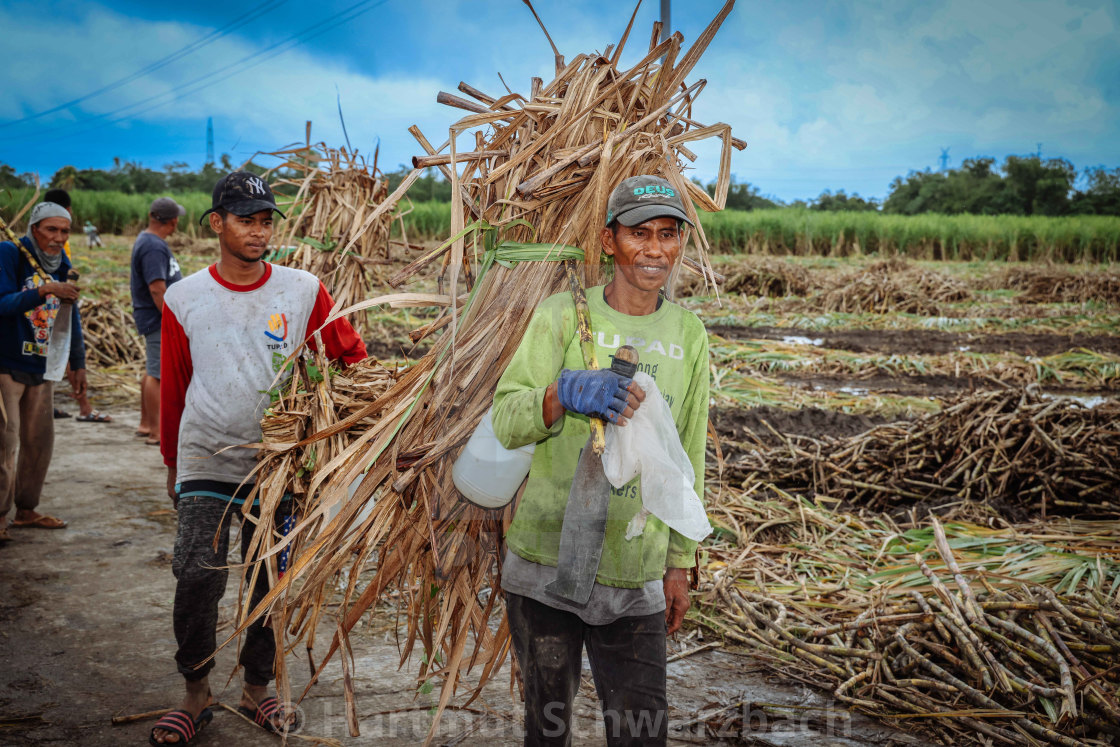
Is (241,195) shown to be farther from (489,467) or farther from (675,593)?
(675,593)

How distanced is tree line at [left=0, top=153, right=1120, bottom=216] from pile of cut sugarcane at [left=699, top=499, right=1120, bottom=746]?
97.7 ft

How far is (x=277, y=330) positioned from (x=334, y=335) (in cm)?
22

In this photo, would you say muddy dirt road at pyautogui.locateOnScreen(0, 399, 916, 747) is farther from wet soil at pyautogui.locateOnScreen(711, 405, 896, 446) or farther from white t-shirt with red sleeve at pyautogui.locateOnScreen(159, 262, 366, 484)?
wet soil at pyautogui.locateOnScreen(711, 405, 896, 446)

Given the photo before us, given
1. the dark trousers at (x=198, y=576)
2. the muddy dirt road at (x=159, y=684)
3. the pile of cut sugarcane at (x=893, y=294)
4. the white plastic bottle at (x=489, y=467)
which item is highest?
the pile of cut sugarcane at (x=893, y=294)

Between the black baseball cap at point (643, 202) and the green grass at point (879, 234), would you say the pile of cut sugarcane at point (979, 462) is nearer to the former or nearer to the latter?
the black baseball cap at point (643, 202)

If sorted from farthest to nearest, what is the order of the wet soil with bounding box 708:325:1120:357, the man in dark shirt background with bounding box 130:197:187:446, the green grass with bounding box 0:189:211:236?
the green grass with bounding box 0:189:211:236
the wet soil with bounding box 708:325:1120:357
the man in dark shirt background with bounding box 130:197:187:446

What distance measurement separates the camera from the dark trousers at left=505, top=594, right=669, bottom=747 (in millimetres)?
1912

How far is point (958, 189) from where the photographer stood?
41.2 metres

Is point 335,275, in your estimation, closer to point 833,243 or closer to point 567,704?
point 567,704

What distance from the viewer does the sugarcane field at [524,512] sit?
6.45ft

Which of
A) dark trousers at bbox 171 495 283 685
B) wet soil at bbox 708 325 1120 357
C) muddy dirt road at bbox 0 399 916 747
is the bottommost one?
muddy dirt road at bbox 0 399 916 747

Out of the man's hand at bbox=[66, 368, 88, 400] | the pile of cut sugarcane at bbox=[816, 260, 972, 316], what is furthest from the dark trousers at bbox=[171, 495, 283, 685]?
the pile of cut sugarcane at bbox=[816, 260, 972, 316]

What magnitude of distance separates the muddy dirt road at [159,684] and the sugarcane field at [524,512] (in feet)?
0.06

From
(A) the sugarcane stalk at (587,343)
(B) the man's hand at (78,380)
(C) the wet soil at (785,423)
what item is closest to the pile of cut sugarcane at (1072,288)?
(C) the wet soil at (785,423)
